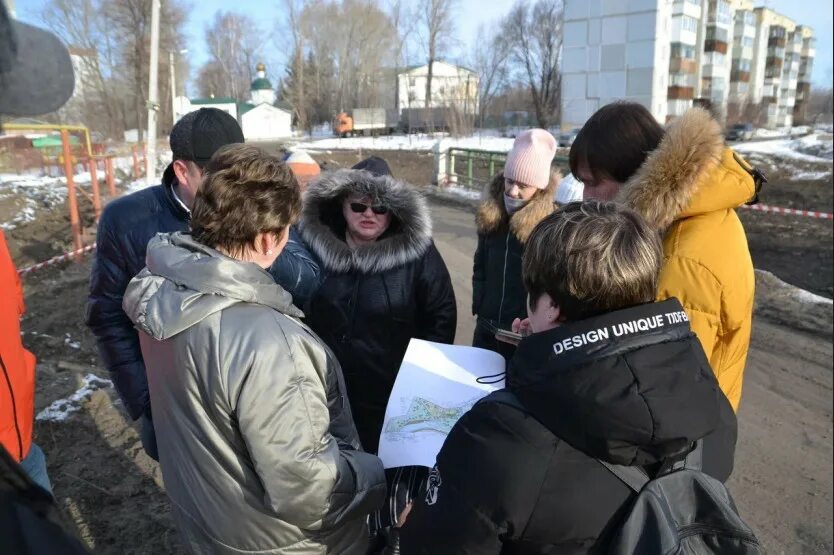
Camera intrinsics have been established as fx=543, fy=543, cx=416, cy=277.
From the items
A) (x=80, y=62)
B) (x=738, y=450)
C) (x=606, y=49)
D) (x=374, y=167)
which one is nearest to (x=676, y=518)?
(x=374, y=167)

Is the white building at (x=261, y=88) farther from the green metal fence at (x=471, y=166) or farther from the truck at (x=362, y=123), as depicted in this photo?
the green metal fence at (x=471, y=166)

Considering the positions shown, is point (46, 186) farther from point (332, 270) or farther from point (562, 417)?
point (562, 417)

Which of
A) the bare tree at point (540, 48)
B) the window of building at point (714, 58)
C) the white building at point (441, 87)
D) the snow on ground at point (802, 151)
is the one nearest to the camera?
the bare tree at point (540, 48)

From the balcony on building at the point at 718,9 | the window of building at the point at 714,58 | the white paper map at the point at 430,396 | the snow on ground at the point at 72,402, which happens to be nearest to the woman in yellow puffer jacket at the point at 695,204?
the white paper map at the point at 430,396

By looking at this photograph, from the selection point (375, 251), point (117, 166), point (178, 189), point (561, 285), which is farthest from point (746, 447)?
point (117, 166)

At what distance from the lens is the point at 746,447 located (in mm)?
3893

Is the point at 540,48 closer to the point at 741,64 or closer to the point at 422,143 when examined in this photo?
the point at 422,143

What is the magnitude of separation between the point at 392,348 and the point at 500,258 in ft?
3.06

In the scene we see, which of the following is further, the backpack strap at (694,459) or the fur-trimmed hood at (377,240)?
the fur-trimmed hood at (377,240)

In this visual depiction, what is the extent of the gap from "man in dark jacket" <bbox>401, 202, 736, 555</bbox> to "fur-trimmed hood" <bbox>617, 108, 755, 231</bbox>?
56 cm

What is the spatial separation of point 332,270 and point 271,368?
1.23 metres

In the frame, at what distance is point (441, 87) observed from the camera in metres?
46.7

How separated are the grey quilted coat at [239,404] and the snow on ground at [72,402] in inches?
114

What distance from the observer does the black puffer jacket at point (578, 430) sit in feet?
3.12
